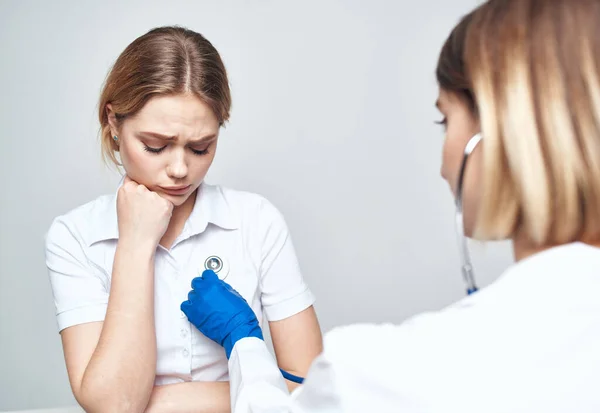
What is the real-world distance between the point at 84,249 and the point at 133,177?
8.1 inches

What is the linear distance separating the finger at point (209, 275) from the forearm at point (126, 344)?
0.13 metres

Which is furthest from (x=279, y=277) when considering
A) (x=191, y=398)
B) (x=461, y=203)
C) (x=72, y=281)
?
(x=461, y=203)

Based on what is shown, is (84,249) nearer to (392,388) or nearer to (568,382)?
(392,388)

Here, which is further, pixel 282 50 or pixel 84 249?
pixel 282 50

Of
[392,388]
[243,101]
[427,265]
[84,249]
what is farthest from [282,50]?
[392,388]

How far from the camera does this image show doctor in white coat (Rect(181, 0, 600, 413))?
903mm

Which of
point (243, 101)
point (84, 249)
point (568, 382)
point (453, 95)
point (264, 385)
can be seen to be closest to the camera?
point (568, 382)

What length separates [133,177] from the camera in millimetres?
1669

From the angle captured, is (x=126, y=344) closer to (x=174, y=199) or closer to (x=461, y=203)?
(x=174, y=199)

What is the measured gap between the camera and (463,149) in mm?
1051

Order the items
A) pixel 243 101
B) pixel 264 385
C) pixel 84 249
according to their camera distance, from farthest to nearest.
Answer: pixel 243 101 < pixel 84 249 < pixel 264 385

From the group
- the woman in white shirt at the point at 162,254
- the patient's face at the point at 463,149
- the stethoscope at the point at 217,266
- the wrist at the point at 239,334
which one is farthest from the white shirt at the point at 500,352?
the stethoscope at the point at 217,266

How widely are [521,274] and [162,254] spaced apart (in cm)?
98

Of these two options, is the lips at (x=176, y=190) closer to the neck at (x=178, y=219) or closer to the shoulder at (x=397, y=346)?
the neck at (x=178, y=219)
